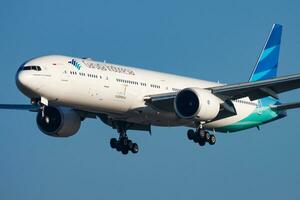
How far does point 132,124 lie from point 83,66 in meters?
8.57

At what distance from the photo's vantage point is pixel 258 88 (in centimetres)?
6138

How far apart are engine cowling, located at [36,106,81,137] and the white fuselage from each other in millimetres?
3676

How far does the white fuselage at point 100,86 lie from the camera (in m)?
57.3

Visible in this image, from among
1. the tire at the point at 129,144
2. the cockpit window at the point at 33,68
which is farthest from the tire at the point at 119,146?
the cockpit window at the point at 33,68

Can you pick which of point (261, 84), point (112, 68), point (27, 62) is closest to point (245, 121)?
point (261, 84)

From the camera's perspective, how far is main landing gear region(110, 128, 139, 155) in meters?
66.0

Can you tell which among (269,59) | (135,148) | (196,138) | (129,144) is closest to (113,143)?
(129,144)

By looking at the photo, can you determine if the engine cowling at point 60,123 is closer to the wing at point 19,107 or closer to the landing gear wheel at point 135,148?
the wing at point 19,107

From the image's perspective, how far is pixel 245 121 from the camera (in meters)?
68.0

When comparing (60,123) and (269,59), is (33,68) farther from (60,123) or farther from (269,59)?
(269,59)

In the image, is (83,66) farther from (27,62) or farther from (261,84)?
(261,84)

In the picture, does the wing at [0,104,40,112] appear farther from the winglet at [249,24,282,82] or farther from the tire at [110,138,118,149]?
the winglet at [249,24,282,82]

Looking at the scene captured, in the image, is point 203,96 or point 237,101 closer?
point 203,96

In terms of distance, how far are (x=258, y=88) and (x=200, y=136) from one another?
4.72 metres
